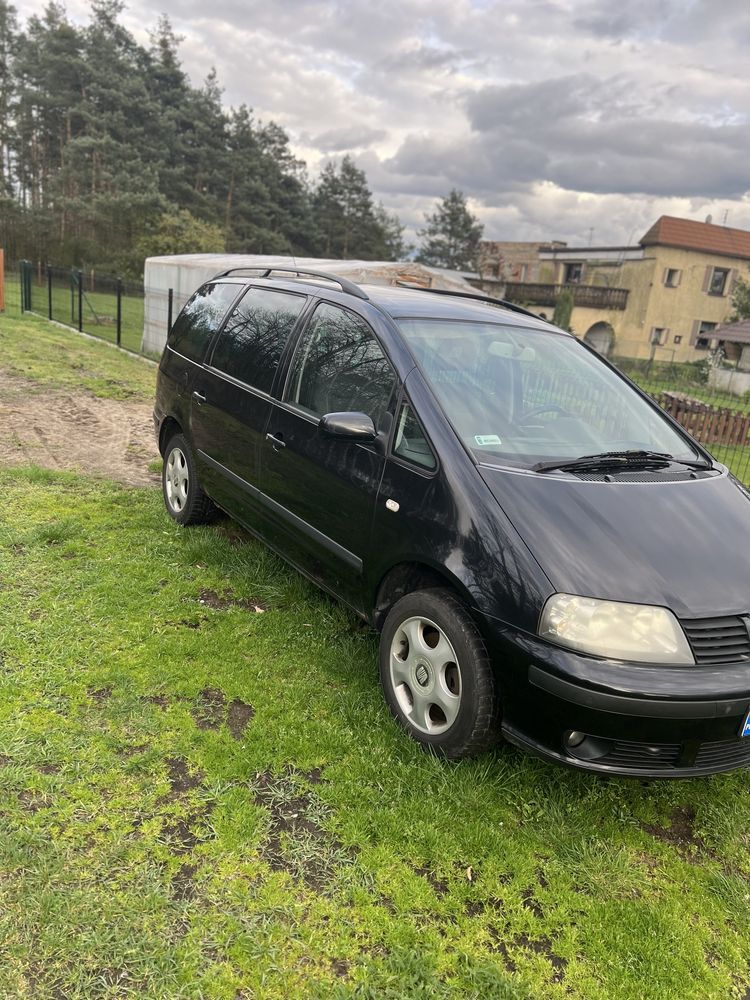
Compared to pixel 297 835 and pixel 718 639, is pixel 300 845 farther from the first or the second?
pixel 718 639

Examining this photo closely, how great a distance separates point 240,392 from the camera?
159 inches

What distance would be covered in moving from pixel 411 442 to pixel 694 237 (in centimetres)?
4457

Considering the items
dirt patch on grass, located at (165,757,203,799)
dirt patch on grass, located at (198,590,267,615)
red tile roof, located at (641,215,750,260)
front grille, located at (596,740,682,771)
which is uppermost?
red tile roof, located at (641,215,750,260)

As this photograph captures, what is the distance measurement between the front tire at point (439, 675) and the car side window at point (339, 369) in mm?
899

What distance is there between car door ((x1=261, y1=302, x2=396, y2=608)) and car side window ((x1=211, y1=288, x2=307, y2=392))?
216mm

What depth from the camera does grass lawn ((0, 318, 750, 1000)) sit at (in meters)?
1.94

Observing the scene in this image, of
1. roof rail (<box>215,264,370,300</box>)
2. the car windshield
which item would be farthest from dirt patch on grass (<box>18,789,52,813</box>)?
roof rail (<box>215,264,370,300</box>)

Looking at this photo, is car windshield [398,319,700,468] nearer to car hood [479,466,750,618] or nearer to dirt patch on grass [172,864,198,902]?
car hood [479,466,750,618]

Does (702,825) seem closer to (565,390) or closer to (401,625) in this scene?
(401,625)

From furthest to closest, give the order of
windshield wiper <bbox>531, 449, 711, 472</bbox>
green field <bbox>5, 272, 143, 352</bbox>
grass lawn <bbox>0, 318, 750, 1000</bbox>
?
green field <bbox>5, 272, 143, 352</bbox> < windshield wiper <bbox>531, 449, 711, 472</bbox> < grass lawn <bbox>0, 318, 750, 1000</bbox>

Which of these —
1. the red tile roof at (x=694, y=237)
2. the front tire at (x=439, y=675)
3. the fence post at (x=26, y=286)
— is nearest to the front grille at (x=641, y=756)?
the front tire at (x=439, y=675)

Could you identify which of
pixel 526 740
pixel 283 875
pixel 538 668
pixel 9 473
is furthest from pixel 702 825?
pixel 9 473

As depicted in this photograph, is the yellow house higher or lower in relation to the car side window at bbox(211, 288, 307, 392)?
higher

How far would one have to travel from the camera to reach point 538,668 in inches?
91.0
